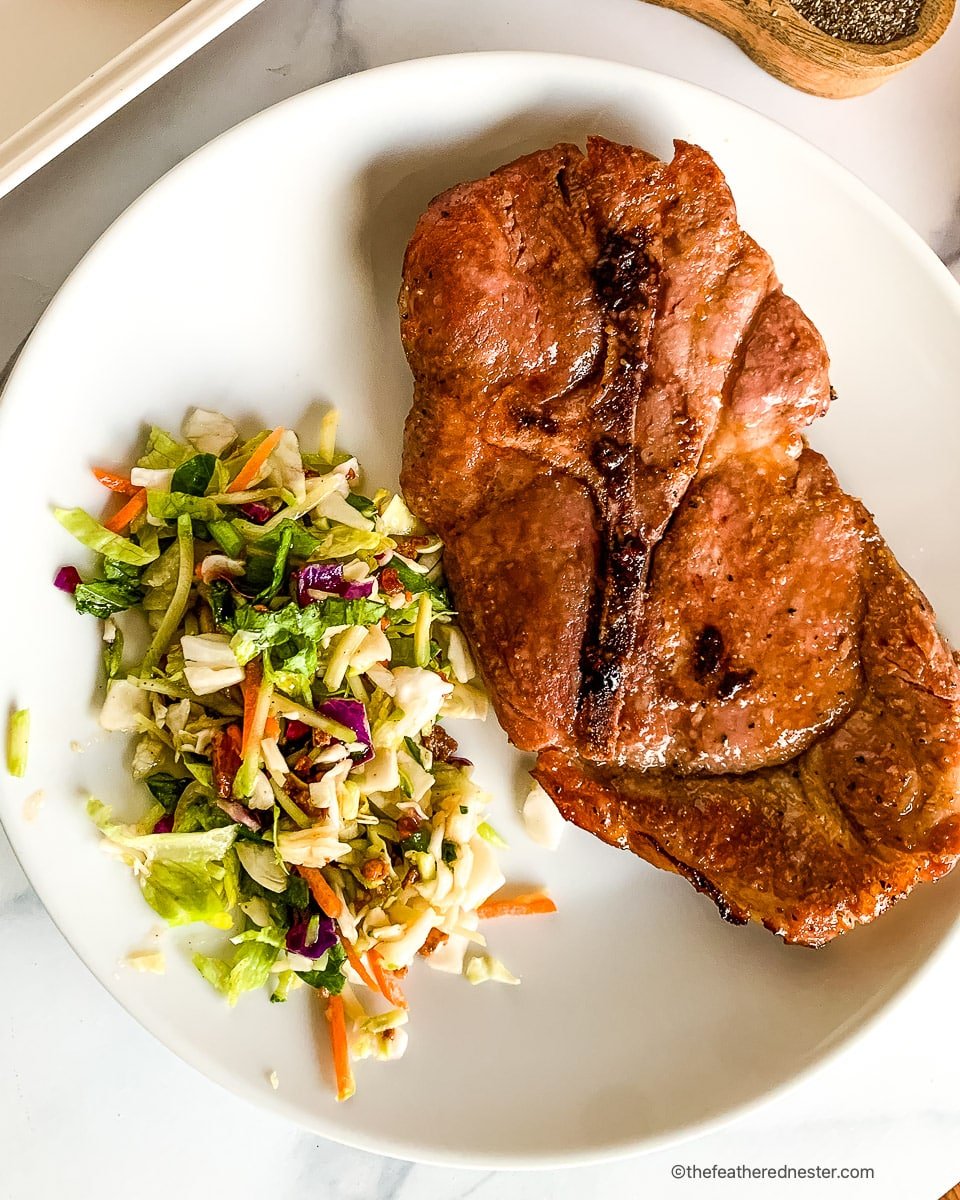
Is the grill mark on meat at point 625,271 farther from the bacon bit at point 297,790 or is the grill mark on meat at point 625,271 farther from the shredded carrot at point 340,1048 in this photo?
the shredded carrot at point 340,1048

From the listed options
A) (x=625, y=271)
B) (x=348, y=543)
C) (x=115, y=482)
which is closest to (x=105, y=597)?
(x=115, y=482)

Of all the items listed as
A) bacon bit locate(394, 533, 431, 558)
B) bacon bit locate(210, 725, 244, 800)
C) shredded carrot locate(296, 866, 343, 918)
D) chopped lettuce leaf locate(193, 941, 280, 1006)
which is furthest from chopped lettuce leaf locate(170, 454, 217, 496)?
chopped lettuce leaf locate(193, 941, 280, 1006)

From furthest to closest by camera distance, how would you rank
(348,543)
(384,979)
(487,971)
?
(487,971)
(384,979)
(348,543)

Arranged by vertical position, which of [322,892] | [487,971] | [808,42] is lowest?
[487,971]

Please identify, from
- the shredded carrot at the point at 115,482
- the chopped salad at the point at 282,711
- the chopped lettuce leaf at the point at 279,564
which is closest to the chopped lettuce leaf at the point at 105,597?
the chopped salad at the point at 282,711

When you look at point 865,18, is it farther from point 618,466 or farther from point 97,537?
point 97,537

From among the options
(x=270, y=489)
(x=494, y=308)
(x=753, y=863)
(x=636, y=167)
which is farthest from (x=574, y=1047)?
(x=636, y=167)

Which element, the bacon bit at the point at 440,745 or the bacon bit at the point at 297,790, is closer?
the bacon bit at the point at 297,790
